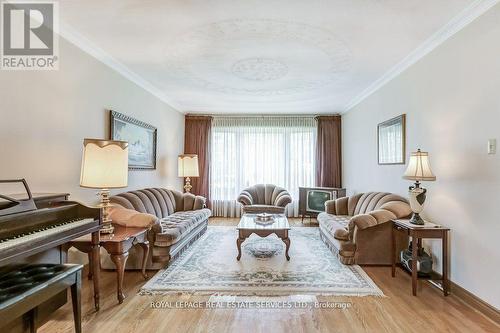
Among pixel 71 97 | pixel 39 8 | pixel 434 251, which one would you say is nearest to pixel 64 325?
pixel 71 97

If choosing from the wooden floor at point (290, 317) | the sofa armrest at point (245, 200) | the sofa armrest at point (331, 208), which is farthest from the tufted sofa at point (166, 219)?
the sofa armrest at point (331, 208)

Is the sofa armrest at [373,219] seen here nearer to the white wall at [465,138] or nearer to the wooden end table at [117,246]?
the white wall at [465,138]

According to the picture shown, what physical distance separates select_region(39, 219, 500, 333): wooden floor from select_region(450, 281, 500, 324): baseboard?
47 millimetres

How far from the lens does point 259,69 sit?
156 inches

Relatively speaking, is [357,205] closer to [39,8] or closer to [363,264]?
[363,264]

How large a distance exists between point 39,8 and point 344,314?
380cm

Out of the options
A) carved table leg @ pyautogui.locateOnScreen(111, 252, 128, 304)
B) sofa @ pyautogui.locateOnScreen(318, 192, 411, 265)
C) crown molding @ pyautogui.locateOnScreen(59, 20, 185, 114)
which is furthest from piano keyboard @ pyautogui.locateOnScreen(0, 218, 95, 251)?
sofa @ pyautogui.locateOnScreen(318, 192, 411, 265)

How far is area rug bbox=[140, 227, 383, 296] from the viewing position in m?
2.80

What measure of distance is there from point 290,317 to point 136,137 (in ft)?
11.6

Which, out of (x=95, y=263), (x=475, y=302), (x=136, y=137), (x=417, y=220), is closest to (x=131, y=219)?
(x=95, y=263)

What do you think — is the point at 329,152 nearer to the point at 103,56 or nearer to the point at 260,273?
the point at 260,273

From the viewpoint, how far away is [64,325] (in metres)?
2.17

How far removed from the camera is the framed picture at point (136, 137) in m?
3.91

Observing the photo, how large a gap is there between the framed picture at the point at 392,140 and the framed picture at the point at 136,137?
394 centimetres
